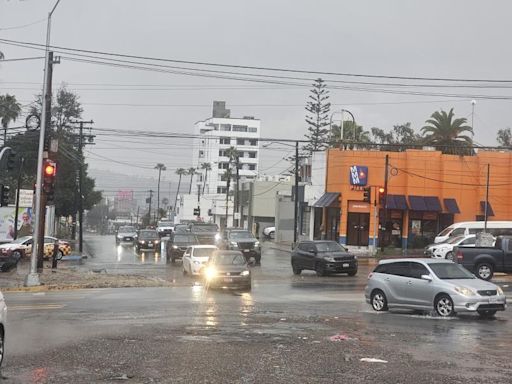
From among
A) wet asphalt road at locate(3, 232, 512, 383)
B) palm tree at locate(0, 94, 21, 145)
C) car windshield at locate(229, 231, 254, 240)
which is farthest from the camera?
palm tree at locate(0, 94, 21, 145)

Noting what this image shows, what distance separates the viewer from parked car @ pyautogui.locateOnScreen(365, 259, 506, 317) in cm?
1616

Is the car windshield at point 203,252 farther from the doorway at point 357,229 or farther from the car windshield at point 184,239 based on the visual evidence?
the doorway at point 357,229

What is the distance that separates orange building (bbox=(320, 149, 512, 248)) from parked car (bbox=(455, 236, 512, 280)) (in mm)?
21301

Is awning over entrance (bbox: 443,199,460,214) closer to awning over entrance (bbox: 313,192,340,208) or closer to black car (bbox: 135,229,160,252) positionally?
awning over entrance (bbox: 313,192,340,208)

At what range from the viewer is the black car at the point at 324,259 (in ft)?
101

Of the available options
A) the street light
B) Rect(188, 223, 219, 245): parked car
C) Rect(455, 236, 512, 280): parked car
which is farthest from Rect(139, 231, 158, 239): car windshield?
Rect(455, 236, 512, 280): parked car

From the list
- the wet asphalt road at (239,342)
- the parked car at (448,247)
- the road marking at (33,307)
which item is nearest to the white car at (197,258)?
the wet asphalt road at (239,342)

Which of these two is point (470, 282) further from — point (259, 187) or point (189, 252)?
point (259, 187)

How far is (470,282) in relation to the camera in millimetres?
16703

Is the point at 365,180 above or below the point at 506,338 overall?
above

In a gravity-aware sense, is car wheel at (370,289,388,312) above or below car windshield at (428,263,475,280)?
below

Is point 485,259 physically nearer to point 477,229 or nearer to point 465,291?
point 465,291

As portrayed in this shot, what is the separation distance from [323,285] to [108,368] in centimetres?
1785

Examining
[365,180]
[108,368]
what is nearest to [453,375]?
[108,368]
